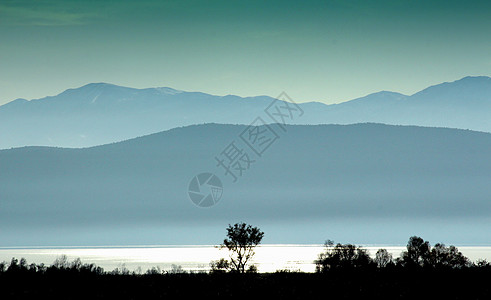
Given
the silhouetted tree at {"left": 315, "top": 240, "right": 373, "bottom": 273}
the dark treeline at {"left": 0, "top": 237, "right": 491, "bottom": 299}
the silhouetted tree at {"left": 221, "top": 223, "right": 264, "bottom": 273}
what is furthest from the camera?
the silhouetted tree at {"left": 315, "top": 240, "right": 373, "bottom": 273}

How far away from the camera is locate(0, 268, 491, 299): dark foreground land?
101000 mm

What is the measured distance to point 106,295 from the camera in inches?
4011

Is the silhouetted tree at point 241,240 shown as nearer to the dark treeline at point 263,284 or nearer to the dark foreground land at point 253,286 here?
the dark treeline at point 263,284

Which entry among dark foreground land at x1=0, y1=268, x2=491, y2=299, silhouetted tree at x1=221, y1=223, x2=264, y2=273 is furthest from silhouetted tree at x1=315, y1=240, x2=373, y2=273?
silhouetted tree at x1=221, y1=223, x2=264, y2=273

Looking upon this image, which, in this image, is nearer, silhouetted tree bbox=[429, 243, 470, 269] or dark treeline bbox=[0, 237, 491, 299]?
dark treeline bbox=[0, 237, 491, 299]

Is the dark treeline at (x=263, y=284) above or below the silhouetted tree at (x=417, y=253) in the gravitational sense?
below

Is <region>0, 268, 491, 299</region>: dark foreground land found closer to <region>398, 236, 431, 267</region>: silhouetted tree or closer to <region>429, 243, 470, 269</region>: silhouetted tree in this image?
<region>429, 243, 470, 269</region>: silhouetted tree

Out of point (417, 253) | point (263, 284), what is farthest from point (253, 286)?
point (417, 253)

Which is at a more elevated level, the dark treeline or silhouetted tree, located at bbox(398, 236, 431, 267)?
silhouetted tree, located at bbox(398, 236, 431, 267)

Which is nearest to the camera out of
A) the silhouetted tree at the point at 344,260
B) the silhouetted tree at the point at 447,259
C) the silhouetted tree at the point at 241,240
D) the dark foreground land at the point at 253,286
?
the dark foreground land at the point at 253,286

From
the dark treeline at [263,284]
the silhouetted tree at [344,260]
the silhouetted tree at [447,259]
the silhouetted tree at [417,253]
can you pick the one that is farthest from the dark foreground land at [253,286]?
the silhouetted tree at [417,253]

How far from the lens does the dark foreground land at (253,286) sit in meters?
101

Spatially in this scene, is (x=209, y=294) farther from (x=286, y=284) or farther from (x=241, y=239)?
(x=241, y=239)

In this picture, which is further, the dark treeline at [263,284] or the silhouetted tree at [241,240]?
the silhouetted tree at [241,240]
